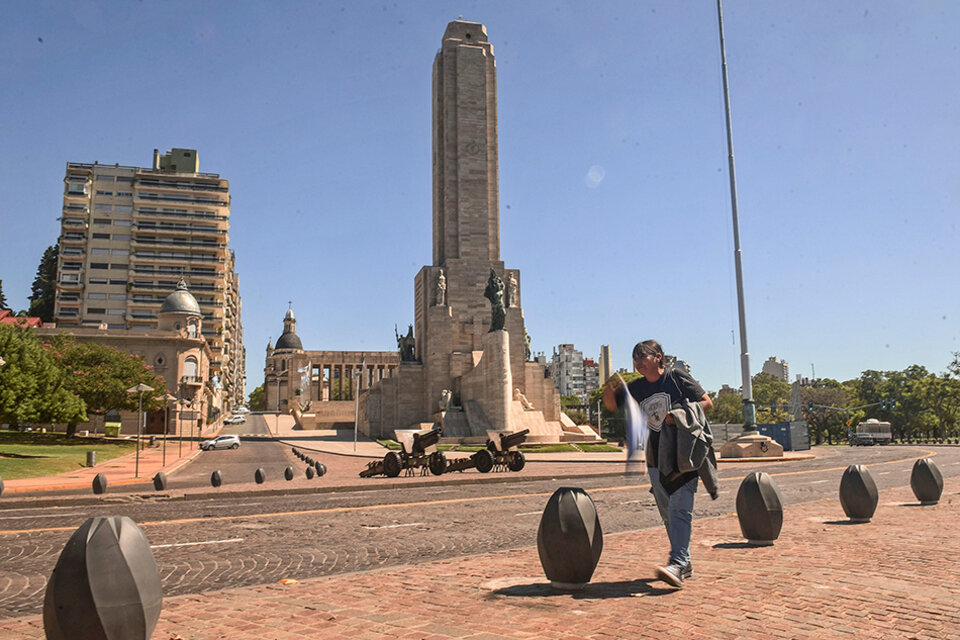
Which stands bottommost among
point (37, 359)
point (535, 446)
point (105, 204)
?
point (535, 446)

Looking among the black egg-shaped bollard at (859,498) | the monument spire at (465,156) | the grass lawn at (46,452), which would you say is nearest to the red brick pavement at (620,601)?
the black egg-shaped bollard at (859,498)

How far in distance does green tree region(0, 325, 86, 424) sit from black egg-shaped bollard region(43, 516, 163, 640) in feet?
99.1

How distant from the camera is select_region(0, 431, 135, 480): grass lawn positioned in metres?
24.5

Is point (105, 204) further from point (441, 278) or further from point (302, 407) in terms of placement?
point (441, 278)

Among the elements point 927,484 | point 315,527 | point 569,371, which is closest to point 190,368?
point 315,527

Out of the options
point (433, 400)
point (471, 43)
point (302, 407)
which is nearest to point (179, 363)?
point (302, 407)

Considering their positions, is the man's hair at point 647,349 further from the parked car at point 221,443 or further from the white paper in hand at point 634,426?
the parked car at point 221,443

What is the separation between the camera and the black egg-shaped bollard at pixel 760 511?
310 inches

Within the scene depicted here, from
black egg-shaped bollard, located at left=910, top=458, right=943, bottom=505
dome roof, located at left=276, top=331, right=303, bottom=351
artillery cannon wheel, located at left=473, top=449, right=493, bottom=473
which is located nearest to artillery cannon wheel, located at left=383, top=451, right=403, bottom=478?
artillery cannon wheel, located at left=473, top=449, right=493, bottom=473

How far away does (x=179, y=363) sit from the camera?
68.2m

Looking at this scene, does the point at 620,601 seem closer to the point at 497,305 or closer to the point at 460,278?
the point at 497,305

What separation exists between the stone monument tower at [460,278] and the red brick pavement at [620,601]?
41224 millimetres

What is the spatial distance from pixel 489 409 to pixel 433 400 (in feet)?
29.4

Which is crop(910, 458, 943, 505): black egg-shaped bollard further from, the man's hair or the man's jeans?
the man's hair
